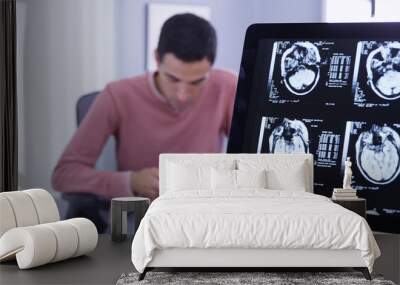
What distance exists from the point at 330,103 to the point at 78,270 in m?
2.86

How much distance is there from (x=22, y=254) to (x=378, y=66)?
3.50 meters

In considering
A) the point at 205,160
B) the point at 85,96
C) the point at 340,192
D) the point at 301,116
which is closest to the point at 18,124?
the point at 85,96

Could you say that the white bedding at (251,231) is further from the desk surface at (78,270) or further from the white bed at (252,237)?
the desk surface at (78,270)

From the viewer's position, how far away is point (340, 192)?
20.9 feet

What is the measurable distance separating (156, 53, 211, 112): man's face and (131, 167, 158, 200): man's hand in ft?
2.15

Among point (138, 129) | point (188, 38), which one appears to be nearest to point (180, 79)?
point (188, 38)

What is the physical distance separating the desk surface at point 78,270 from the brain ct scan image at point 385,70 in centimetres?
263

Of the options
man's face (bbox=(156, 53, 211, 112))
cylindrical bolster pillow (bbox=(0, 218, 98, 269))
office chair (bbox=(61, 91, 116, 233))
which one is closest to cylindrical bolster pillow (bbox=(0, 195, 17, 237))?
cylindrical bolster pillow (bbox=(0, 218, 98, 269))

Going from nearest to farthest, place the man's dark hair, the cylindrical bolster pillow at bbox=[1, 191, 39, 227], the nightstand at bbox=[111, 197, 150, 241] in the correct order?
the cylindrical bolster pillow at bbox=[1, 191, 39, 227], the nightstand at bbox=[111, 197, 150, 241], the man's dark hair

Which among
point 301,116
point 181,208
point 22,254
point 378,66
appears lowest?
point 22,254

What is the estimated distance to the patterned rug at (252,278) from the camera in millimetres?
4809

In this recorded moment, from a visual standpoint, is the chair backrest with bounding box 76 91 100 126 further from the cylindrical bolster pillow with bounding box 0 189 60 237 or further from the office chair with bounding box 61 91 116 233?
the cylindrical bolster pillow with bounding box 0 189 60 237

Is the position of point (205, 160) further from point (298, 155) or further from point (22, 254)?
point (22, 254)

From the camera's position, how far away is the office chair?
743 cm
